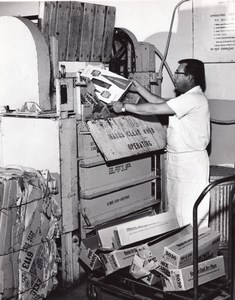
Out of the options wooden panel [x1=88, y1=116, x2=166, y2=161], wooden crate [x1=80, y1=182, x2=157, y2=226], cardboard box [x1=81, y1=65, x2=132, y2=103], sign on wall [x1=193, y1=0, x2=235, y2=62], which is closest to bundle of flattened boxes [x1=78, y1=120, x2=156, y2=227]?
wooden crate [x1=80, y1=182, x2=157, y2=226]

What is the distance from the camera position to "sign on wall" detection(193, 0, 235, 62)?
4.84 metres

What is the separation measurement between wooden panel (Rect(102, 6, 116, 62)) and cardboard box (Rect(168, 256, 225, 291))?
2351 mm

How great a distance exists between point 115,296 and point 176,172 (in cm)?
121

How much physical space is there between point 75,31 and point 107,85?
0.61m

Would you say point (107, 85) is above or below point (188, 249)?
above

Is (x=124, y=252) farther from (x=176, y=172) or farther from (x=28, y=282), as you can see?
(x=176, y=172)

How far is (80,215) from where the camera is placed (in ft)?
12.8

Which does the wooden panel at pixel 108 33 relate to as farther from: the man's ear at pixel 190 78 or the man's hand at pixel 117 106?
the man's ear at pixel 190 78

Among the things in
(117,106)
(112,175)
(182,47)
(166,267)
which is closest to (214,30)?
(182,47)

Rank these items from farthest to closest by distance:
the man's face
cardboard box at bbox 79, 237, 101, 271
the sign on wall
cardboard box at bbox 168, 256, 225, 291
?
the sign on wall < the man's face < cardboard box at bbox 79, 237, 101, 271 < cardboard box at bbox 168, 256, 225, 291

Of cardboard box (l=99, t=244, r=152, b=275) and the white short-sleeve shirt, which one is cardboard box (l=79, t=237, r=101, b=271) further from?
the white short-sleeve shirt

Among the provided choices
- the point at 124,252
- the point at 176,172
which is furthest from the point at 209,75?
the point at 124,252

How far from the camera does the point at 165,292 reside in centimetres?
312

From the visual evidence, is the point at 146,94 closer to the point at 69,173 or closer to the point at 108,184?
the point at 108,184
